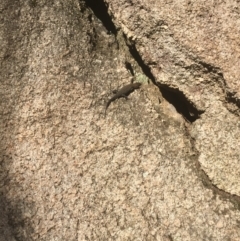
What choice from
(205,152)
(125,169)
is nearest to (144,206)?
(125,169)

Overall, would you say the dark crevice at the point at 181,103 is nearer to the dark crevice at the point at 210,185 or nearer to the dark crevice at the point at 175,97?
the dark crevice at the point at 175,97

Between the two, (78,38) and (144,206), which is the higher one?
(78,38)

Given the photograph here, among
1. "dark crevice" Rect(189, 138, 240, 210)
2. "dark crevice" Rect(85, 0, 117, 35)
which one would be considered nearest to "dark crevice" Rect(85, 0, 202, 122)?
"dark crevice" Rect(85, 0, 117, 35)

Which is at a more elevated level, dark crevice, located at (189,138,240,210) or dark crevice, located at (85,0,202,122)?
dark crevice, located at (85,0,202,122)

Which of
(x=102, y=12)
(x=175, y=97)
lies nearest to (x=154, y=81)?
(x=175, y=97)

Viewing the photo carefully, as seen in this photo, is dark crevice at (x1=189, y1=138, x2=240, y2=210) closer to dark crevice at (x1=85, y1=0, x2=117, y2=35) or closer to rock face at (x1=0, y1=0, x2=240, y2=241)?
rock face at (x1=0, y1=0, x2=240, y2=241)

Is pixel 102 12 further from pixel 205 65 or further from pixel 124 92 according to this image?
pixel 205 65

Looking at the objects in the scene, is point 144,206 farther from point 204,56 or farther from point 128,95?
point 204,56
